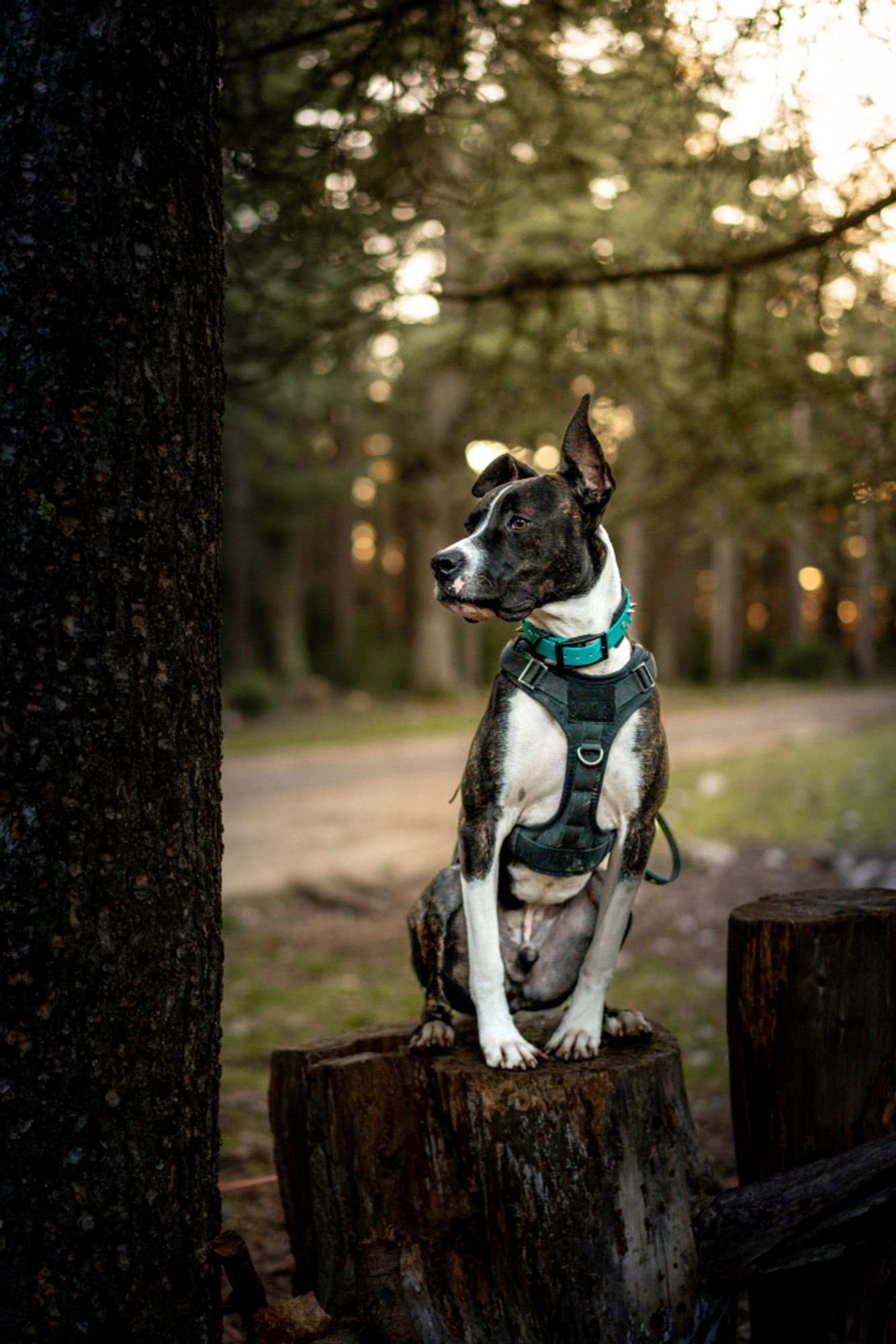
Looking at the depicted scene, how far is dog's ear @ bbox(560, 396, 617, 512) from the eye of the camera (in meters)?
3.00

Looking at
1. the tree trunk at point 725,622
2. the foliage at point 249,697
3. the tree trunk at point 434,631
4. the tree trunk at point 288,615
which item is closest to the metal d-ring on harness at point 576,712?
the foliage at point 249,697

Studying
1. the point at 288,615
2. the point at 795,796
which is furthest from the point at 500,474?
the point at 288,615

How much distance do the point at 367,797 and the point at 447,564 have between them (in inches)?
431

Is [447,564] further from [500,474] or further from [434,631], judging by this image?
[434,631]

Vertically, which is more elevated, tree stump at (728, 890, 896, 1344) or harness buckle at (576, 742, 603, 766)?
harness buckle at (576, 742, 603, 766)

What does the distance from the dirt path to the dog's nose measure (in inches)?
294

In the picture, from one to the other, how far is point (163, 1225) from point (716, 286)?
610 cm

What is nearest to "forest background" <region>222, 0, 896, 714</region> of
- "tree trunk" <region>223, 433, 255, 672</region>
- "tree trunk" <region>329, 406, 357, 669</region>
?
"tree trunk" <region>223, 433, 255, 672</region>

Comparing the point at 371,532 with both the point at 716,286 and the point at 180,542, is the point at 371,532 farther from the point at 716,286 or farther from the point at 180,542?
the point at 180,542

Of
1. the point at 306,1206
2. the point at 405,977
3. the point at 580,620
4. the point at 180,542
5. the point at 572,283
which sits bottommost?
the point at 405,977

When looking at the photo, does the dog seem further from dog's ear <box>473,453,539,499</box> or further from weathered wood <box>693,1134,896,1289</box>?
weathered wood <box>693,1134,896,1289</box>

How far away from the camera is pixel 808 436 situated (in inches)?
269

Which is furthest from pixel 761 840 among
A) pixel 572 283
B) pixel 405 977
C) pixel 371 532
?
pixel 371 532

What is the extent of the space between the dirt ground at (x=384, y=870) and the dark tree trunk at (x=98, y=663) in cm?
151
